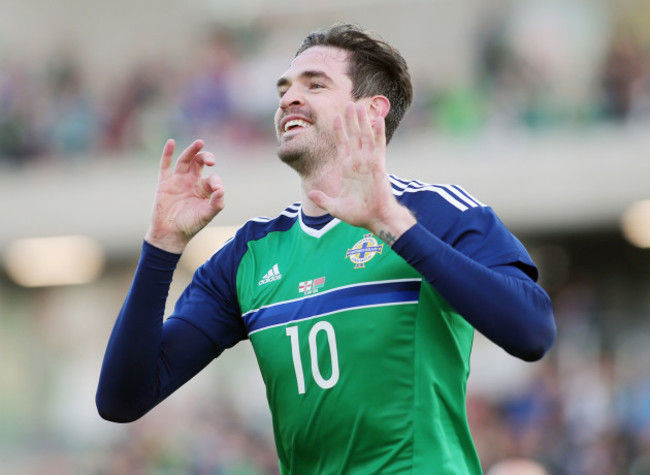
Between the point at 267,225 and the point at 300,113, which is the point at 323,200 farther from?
the point at 267,225

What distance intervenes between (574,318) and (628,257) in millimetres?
2595

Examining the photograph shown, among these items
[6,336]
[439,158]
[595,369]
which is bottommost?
[6,336]

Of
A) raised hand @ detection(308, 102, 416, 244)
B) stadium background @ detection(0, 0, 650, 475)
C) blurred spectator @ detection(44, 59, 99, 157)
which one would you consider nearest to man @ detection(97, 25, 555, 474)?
raised hand @ detection(308, 102, 416, 244)

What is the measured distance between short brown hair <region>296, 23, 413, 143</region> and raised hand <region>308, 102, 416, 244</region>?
33.2 inches

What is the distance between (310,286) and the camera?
3943mm

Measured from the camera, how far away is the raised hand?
3.45m

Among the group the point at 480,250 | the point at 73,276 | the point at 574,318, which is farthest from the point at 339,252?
the point at 73,276

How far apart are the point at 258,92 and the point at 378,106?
10637mm

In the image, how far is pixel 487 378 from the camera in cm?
1296

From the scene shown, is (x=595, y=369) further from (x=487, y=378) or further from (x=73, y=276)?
(x=73, y=276)

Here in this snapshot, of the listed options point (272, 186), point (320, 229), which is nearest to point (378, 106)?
point (320, 229)

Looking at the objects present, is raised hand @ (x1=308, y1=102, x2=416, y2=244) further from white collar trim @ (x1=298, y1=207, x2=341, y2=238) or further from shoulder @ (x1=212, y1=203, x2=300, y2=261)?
shoulder @ (x1=212, y1=203, x2=300, y2=261)

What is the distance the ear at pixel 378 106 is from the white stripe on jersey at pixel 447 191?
377mm

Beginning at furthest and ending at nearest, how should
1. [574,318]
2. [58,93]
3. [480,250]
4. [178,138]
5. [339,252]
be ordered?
[58,93]
[178,138]
[574,318]
[339,252]
[480,250]
